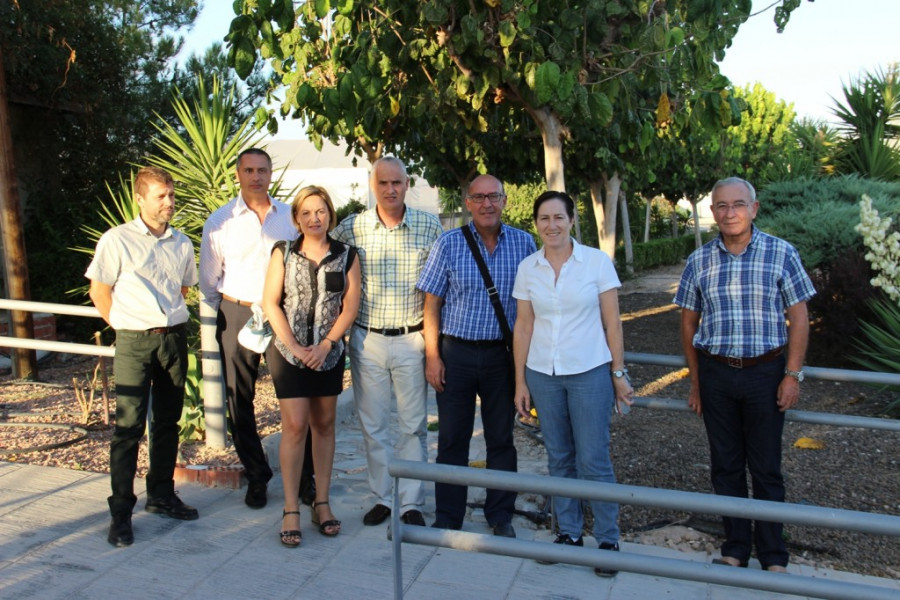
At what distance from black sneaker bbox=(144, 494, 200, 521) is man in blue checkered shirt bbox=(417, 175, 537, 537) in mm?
1295

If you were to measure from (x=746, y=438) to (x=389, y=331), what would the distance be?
177 centimetres

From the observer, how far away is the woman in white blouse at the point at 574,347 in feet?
12.5

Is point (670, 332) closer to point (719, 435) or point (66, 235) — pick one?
point (719, 435)

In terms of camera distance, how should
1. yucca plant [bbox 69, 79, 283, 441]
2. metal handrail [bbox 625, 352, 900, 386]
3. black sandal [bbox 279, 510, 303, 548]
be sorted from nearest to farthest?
metal handrail [bbox 625, 352, 900, 386]
black sandal [bbox 279, 510, 303, 548]
yucca plant [bbox 69, 79, 283, 441]

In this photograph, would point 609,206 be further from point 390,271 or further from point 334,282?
point 334,282

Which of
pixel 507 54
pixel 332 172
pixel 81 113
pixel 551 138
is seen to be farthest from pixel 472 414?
pixel 332 172

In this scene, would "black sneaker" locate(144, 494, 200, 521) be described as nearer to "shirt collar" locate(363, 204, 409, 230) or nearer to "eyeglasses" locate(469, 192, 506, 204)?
"shirt collar" locate(363, 204, 409, 230)

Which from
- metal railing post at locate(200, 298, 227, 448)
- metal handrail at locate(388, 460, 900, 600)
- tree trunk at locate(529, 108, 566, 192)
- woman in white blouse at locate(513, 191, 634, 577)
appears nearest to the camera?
metal handrail at locate(388, 460, 900, 600)

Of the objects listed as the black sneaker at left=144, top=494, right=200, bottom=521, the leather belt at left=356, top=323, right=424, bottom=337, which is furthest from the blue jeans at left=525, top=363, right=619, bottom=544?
the black sneaker at left=144, top=494, right=200, bottom=521

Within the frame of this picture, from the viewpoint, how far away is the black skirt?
4105 mm

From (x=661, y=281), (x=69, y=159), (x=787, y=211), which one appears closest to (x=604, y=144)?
(x=787, y=211)

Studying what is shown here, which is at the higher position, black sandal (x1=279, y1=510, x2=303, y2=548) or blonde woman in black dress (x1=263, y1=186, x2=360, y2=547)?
blonde woman in black dress (x1=263, y1=186, x2=360, y2=547)

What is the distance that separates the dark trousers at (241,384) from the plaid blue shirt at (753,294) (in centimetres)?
239

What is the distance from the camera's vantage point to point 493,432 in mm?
4230
